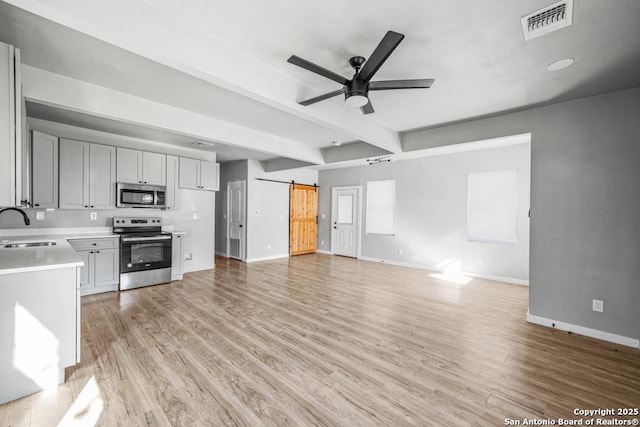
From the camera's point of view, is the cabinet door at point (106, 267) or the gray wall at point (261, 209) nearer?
the cabinet door at point (106, 267)

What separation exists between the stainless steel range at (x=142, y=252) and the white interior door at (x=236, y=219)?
2240 millimetres

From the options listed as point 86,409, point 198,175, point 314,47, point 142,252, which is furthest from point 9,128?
point 198,175

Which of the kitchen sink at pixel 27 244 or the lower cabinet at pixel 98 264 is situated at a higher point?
the kitchen sink at pixel 27 244

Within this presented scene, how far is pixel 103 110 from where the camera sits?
306cm

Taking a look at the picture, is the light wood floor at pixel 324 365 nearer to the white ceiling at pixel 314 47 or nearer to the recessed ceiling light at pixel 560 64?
the white ceiling at pixel 314 47

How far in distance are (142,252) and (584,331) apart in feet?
20.2

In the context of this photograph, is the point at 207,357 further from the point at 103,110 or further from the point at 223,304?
the point at 103,110

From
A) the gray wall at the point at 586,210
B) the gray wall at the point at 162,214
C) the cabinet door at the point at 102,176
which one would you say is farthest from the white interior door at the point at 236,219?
the gray wall at the point at 586,210

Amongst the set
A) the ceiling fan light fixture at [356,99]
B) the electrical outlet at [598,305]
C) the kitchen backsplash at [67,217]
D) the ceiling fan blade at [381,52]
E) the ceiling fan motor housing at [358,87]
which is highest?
the ceiling fan blade at [381,52]

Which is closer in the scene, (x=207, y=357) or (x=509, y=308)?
(x=207, y=357)

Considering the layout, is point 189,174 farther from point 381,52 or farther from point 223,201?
point 381,52

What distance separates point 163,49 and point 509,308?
4.88m

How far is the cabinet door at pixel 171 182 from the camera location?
5316 mm

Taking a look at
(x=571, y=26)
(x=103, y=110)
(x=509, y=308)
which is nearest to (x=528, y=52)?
(x=571, y=26)
